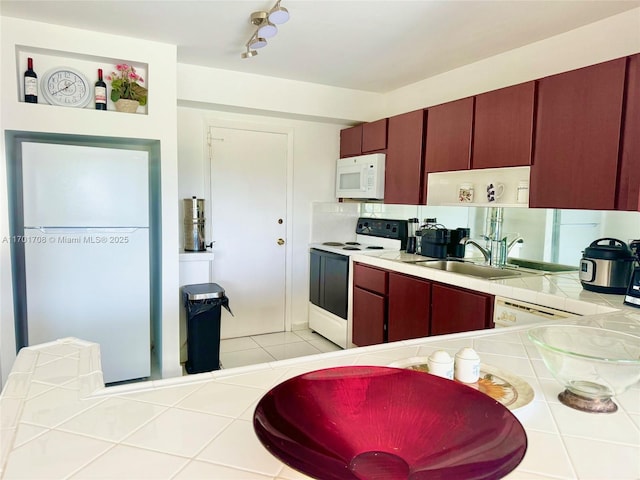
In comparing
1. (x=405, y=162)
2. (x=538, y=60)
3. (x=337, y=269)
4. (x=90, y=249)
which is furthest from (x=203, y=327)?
(x=538, y=60)

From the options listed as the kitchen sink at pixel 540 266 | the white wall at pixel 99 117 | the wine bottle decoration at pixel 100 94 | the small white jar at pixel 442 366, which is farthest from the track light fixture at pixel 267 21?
the kitchen sink at pixel 540 266

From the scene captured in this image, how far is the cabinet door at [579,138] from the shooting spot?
82.9 inches

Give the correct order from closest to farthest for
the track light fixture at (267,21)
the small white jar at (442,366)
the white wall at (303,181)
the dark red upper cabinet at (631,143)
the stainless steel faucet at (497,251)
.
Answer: the small white jar at (442,366)
the dark red upper cabinet at (631,143)
the track light fixture at (267,21)
the stainless steel faucet at (497,251)
the white wall at (303,181)

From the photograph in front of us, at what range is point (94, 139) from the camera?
121 inches

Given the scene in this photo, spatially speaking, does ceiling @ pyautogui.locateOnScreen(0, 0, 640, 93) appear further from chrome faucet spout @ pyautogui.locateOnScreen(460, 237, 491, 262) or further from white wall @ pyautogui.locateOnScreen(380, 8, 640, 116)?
chrome faucet spout @ pyautogui.locateOnScreen(460, 237, 491, 262)

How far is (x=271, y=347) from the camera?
3.83 m

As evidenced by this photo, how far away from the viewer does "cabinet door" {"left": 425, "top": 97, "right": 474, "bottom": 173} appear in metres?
2.93

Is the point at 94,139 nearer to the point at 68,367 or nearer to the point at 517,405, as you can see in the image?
the point at 68,367

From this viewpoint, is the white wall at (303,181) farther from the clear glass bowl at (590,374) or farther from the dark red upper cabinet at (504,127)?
the clear glass bowl at (590,374)

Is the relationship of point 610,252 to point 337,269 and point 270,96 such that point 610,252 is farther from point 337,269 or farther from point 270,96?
point 270,96

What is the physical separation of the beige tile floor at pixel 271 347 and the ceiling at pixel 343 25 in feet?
8.01

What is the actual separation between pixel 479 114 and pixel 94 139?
2.76 metres

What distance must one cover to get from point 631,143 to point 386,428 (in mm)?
2015

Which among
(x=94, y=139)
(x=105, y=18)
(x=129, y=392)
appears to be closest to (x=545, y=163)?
(x=129, y=392)
